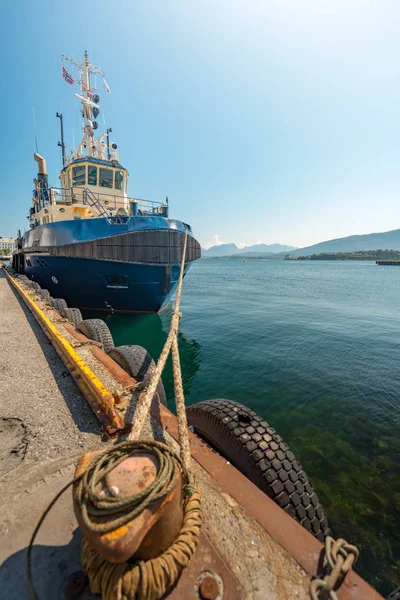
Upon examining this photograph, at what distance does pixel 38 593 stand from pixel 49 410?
1982mm

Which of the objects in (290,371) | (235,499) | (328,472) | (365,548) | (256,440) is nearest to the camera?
(235,499)

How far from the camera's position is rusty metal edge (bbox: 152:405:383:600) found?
1398 millimetres

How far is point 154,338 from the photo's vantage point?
443 inches

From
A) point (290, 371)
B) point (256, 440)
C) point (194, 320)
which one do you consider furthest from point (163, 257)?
point (256, 440)

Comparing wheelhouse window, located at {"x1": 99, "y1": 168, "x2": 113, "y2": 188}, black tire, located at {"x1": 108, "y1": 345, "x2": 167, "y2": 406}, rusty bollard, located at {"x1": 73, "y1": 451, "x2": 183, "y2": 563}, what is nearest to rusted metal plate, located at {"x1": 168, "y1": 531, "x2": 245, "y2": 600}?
rusty bollard, located at {"x1": 73, "y1": 451, "x2": 183, "y2": 563}

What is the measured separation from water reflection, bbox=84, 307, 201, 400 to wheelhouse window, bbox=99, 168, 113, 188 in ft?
24.8

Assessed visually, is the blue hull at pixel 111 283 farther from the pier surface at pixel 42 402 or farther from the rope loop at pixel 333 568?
the rope loop at pixel 333 568

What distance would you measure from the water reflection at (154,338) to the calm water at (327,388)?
0.15 ft

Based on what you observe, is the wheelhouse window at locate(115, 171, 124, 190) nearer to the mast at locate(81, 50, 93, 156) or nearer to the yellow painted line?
the mast at locate(81, 50, 93, 156)

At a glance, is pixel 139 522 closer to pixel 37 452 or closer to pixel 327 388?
pixel 37 452

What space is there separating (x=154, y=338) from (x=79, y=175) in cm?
1045

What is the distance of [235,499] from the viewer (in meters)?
1.95

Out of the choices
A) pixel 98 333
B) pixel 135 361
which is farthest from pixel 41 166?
pixel 135 361

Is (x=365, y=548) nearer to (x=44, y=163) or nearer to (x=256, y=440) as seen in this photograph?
(x=256, y=440)
